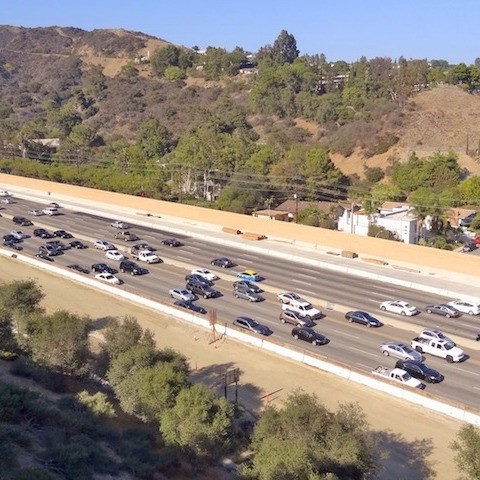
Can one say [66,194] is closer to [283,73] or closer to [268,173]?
[268,173]

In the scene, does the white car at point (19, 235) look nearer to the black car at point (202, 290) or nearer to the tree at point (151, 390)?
the black car at point (202, 290)

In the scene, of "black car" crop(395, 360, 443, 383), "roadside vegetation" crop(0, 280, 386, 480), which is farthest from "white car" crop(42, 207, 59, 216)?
"black car" crop(395, 360, 443, 383)

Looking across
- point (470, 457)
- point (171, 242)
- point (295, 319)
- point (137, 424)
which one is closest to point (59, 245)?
point (171, 242)

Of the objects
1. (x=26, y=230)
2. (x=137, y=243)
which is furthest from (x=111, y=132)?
(x=137, y=243)

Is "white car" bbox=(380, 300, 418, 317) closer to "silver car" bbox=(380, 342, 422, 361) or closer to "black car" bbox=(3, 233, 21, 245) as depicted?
"silver car" bbox=(380, 342, 422, 361)

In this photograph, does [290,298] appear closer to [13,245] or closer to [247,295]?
[247,295]

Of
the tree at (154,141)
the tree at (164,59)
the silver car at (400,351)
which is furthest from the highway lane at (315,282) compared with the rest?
the tree at (164,59)
